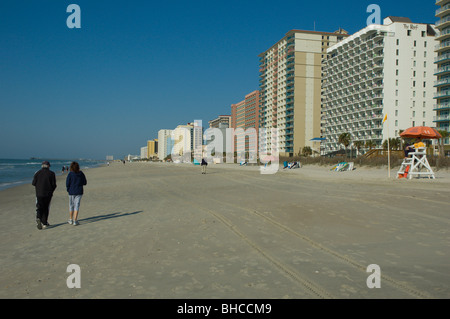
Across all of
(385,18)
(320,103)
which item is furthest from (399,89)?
(320,103)

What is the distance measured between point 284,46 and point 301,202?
4739 inches

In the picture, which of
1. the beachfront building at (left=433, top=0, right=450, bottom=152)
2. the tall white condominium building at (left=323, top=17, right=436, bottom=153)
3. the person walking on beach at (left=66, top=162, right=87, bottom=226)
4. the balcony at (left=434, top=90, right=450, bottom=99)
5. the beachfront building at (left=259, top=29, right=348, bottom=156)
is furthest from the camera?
the beachfront building at (left=259, top=29, right=348, bottom=156)

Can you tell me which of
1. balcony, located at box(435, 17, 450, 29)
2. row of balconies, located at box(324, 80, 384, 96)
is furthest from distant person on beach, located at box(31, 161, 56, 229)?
row of balconies, located at box(324, 80, 384, 96)

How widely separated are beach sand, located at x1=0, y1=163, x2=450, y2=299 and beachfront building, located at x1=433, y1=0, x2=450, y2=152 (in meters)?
71.7

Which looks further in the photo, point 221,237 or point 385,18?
point 385,18

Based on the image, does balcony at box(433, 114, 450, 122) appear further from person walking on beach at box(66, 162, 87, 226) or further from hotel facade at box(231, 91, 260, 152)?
hotel facade at box(231, 91, 260, 152)

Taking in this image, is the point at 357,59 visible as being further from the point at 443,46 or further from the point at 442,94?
the point at 442,94

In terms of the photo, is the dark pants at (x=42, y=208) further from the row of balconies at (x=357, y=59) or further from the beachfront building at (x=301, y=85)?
the beachfront building at (x=301, y=85)

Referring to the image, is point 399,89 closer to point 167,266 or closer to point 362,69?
point 362,69

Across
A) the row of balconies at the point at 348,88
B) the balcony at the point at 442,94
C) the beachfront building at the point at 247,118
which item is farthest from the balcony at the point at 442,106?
the beachfront building at the point at 247,118

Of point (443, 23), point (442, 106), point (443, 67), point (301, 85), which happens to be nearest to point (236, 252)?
point (442, 106)

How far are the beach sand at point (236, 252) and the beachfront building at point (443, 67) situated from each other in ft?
235

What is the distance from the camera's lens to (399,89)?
255 ft

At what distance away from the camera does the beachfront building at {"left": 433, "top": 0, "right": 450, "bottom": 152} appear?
2670 inches
